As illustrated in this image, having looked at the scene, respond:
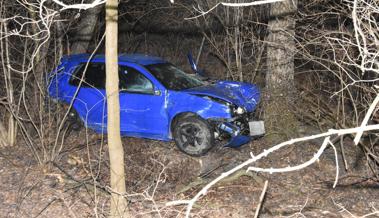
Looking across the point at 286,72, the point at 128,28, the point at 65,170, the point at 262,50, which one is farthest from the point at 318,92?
the point at 128,28

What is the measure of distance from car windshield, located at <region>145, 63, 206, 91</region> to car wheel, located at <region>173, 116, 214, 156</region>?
74 centimetres

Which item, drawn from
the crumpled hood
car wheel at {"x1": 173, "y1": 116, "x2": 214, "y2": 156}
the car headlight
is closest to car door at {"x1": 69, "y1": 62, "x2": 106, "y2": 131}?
car wheel at {"x1": 173, "y1": 116, "x2": 214, "y2": 156}

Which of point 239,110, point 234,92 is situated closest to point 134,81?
point 234,92

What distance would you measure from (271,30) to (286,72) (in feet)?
2.83

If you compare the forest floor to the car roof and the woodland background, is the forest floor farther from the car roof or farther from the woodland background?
the car roof

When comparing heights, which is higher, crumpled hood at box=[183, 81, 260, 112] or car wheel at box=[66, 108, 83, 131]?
crumpled hood at box=[183, 81, 260, 112]

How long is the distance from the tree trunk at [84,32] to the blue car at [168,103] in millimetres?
2582

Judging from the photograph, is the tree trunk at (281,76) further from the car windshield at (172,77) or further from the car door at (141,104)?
the car door at (141,104)

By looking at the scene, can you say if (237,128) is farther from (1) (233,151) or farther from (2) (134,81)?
(2) (134,81)

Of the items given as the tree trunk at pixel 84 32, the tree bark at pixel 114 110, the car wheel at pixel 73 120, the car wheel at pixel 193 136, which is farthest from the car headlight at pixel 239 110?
the tree trunk at pixel 84 32

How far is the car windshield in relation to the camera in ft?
30.4

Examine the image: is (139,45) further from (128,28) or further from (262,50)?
(262,50)

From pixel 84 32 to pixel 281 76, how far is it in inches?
218

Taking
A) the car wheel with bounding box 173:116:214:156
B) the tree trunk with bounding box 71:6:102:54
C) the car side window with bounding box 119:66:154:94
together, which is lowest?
the car wheel with bounding box 173:116:214:156
